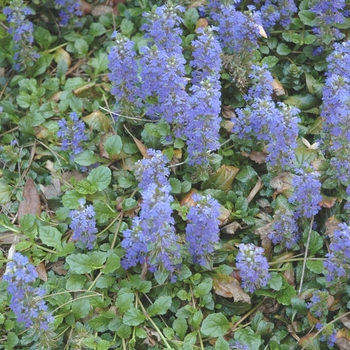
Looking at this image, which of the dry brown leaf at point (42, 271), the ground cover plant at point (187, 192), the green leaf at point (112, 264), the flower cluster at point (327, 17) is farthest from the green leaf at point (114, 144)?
the flower cluster at point (327, 17)

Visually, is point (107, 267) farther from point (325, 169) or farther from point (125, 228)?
point (325, 169)

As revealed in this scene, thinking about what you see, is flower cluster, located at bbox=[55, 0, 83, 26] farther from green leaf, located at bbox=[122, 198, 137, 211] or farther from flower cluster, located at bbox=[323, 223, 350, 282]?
flower cluster, located at bbox=[323, 223, 350, 282]

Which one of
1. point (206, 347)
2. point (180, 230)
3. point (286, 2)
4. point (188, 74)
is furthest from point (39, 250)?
point (286, 2)

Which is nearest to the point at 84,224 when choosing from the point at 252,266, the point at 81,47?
the point at 252,266

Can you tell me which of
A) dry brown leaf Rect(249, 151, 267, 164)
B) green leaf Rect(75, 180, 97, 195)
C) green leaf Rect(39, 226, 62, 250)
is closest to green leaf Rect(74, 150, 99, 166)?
green leaf Rect(75, 180, 97, 195)

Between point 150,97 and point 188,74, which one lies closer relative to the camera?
point 150,97

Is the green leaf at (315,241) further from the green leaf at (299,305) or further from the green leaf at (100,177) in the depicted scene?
the green leaf at (100,177)

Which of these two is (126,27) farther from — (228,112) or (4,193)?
(4,193)
